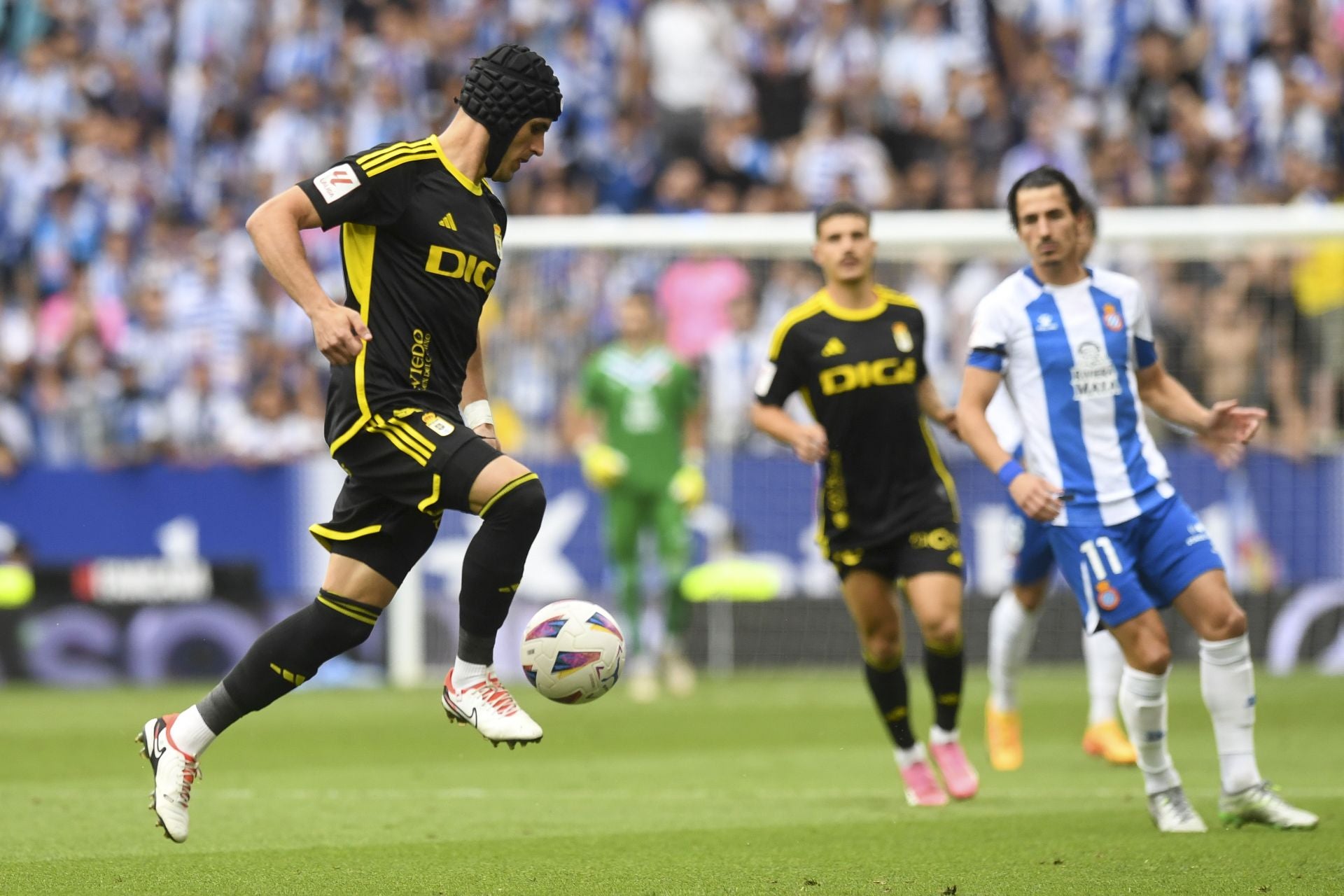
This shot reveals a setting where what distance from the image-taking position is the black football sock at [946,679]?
7.94 m

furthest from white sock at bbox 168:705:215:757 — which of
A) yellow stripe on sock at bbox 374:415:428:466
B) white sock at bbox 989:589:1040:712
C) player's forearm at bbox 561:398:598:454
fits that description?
player's forearm at bbox 561:398:598:454

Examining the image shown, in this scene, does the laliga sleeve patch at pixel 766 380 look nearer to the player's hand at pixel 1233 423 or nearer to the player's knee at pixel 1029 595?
the player's knee at pixel 1029 595

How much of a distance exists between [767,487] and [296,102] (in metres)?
7.19

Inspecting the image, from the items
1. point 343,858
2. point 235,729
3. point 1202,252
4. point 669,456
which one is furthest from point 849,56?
point 343,858

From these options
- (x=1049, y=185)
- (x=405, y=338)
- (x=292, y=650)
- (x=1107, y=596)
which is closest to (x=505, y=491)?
(x=405, y=338)

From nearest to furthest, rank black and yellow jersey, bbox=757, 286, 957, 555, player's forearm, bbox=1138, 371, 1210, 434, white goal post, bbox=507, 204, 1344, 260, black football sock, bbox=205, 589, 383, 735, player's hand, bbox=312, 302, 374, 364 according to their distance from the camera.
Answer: player's hand, bbox=312, 302, 374, 364, black football sock, bbox=205, 589, 383, 735, player's forearm, bbox=1138, 371, 1210, 434, black and yellow jersey, bbox=757, 286, 957, 555, white goal post, bbox=507, 204, 1344, 260

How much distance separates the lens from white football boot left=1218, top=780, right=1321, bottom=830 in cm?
653

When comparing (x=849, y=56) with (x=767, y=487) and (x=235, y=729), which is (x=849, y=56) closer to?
(x=767, y=487)

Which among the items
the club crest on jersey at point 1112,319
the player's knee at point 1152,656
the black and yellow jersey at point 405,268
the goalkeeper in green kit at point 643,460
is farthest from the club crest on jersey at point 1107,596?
the goalkeeper in green kit at point 643,460

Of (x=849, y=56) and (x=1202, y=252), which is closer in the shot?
(x=1202, y=252)

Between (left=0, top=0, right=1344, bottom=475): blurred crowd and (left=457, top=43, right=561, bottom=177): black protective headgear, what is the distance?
8.39 meters

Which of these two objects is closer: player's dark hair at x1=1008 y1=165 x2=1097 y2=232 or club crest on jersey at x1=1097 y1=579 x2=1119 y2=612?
club crest on jersey at x1=1097 y1=579 x2=1119 y2=612

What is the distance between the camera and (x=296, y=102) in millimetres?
18766

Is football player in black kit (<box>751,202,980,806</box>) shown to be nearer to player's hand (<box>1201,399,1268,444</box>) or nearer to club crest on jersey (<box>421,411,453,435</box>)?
player's hand (<box>1201,399,1268,444</box>)
